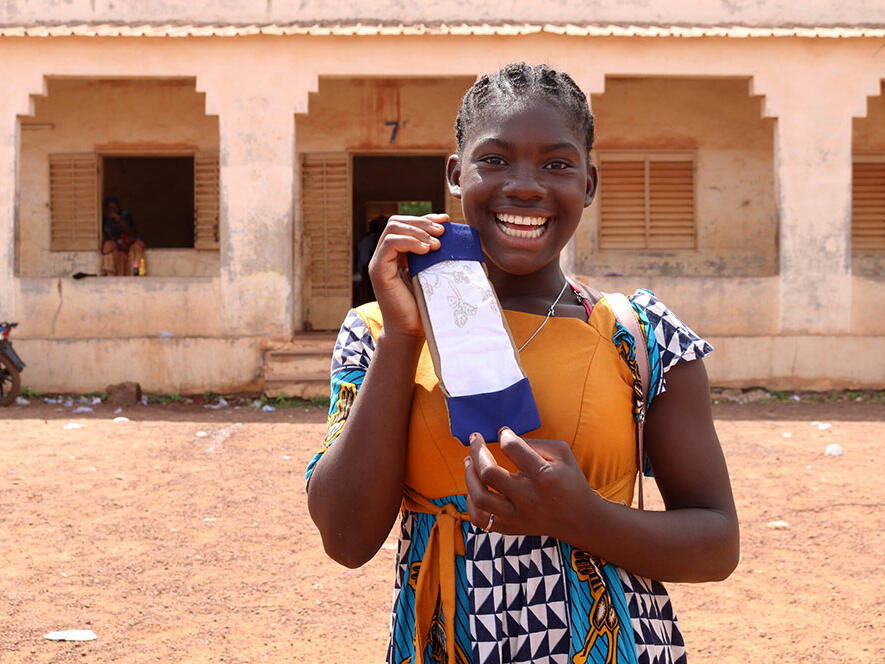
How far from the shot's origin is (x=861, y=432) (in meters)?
7.21

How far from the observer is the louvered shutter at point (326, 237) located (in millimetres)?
11125

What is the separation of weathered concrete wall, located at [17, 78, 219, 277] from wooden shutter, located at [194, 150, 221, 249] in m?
0.18

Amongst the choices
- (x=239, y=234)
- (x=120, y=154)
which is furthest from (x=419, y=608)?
(x=120, y=154)

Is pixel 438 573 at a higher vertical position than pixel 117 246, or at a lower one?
lower

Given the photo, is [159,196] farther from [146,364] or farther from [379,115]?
[146,364]

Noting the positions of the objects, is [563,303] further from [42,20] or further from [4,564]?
[42,20]

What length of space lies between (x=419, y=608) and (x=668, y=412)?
48cm

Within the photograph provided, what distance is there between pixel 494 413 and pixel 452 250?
246mm

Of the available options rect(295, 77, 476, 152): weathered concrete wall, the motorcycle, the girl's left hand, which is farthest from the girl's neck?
rect(295, 77, 476, 152): weathered concrete wall

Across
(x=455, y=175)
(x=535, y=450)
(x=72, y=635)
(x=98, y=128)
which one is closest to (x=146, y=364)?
(x=98, y=128)

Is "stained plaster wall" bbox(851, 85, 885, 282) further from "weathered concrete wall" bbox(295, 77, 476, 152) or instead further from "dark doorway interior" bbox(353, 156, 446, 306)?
"dark doorway interior" bbox(353, 156, 446, 306)

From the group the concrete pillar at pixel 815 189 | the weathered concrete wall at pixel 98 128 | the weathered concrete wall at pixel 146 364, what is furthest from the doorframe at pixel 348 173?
the concrete pillar at pixel 815 189

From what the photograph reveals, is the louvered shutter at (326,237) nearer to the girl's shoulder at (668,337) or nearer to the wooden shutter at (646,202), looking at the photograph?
the wooden shutter at (646,202)

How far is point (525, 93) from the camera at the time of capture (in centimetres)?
134
